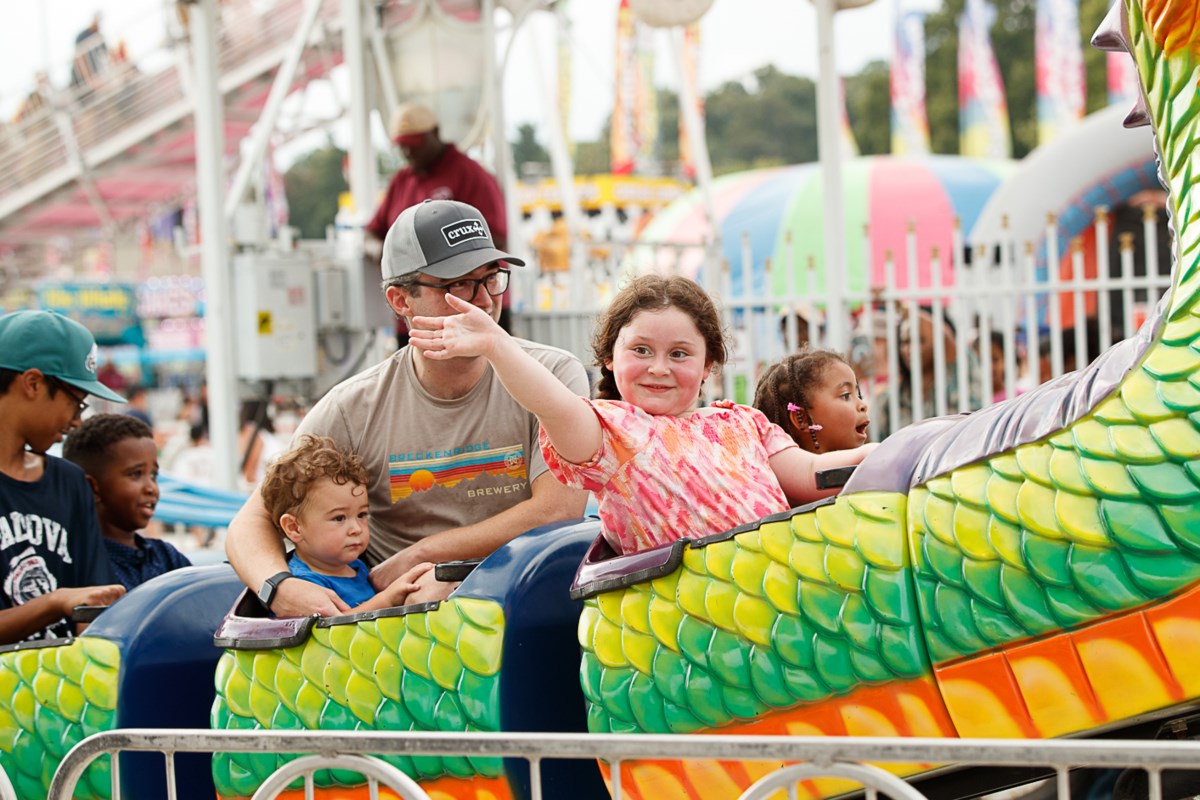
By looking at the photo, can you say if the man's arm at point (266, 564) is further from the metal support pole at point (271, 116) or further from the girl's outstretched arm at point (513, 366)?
the metal support pole at point (271, 116)

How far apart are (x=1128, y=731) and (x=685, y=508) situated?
702 millimetres

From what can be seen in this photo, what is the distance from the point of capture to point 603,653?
1.90 meters

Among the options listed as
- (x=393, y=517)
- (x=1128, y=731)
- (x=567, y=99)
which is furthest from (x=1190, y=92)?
(x=567, y=99)

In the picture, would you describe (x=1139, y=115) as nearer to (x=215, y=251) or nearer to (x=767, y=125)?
(x=215, y=251)

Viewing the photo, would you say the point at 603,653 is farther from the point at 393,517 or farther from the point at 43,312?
the point at 43,312

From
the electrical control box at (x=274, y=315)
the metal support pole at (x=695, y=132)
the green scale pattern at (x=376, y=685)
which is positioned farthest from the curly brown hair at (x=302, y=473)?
the metal support pole at (x=695, y=132)

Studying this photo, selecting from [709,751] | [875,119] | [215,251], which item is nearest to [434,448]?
[709,751]

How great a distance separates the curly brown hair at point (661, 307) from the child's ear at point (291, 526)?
2.28ft

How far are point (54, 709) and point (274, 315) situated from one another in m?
4.37

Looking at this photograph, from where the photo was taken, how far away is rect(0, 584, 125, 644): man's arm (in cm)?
261

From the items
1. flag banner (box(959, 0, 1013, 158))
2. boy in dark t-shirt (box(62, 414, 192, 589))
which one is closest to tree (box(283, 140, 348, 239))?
flag banner (box(959, 0, 1013, 158))

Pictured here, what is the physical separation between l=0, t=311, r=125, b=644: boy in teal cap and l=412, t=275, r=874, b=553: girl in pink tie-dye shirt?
109cm

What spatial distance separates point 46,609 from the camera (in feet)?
8.64

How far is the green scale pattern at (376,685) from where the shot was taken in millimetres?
2043
